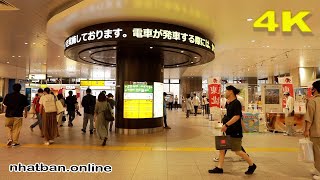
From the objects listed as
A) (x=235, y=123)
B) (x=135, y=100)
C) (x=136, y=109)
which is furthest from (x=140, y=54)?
(x=235, y=123)

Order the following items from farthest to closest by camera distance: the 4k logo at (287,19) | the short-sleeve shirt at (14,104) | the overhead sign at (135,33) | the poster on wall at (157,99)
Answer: the poster on wall at (157,99)
the overhead sign at (135,33)
the 4k logo at (287,19)
the short-sleeve shirt at (14,104)

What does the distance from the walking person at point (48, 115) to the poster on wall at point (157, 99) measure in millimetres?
Result: 3542

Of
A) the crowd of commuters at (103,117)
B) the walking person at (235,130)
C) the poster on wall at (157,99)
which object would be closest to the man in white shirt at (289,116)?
the crowd of commuters at (103,117)

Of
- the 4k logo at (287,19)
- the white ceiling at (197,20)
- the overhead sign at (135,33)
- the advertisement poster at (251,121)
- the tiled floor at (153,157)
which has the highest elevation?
the white ceiling at (197,20)

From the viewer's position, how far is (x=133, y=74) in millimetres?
8633

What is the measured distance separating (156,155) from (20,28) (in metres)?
6.43

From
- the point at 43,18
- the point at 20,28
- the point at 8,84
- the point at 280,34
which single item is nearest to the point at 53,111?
the point at 43,18

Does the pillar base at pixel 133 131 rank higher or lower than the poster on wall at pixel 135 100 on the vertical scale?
lower

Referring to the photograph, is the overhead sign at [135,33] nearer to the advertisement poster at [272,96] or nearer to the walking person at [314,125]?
the advertisement poster at [272,96]

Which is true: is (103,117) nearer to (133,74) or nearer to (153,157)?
(153,157)

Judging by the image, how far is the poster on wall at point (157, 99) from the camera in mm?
8938

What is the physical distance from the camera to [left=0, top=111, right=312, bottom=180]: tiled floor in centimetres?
410

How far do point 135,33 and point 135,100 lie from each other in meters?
2.55

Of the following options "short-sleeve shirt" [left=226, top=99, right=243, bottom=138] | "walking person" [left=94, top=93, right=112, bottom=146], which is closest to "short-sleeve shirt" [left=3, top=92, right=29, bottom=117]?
"walking person" [left=94, top=93, right=112, bottom=146]
